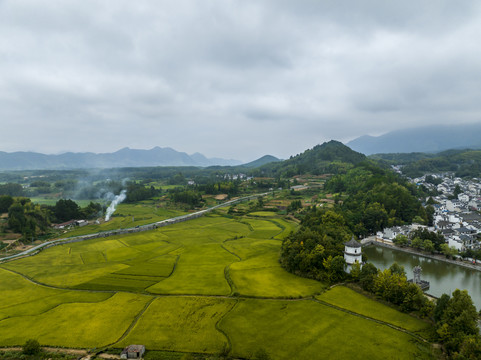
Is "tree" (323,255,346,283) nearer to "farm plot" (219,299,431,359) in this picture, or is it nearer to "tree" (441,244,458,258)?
"farm plot" (219,299,431,359)

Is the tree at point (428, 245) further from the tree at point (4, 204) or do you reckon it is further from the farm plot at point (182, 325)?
the tree at point (4, 204)

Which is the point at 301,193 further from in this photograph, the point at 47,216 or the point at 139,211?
the point at 47,216

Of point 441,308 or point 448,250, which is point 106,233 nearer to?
point 441,308

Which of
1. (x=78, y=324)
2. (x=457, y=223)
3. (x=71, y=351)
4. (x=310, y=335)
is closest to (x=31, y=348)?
(x=71, y=351)

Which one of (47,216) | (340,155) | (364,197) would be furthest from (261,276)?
(340,155)

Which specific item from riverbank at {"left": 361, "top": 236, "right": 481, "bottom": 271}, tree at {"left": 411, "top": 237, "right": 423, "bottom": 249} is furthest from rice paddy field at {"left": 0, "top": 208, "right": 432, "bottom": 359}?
tree at {"left": 411, "top": 237, "right": 423, "bottom": 249}

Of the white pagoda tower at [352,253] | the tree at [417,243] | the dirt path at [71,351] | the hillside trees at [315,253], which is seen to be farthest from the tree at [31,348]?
the tree at [417,243]
